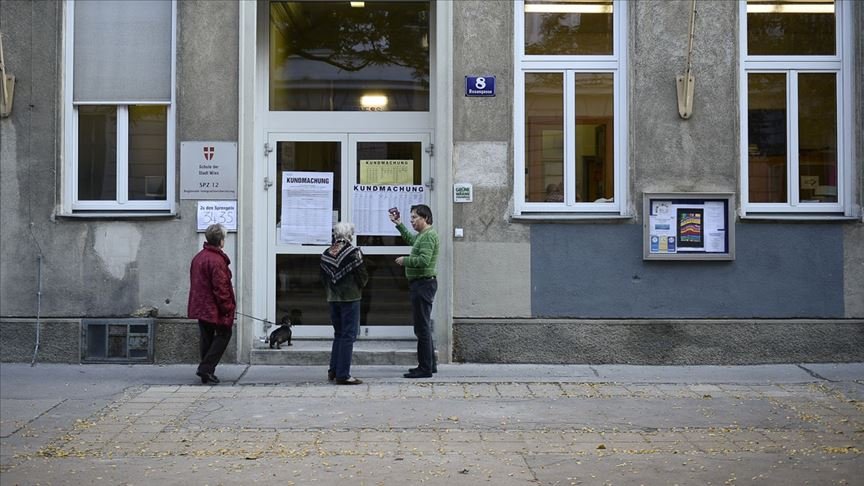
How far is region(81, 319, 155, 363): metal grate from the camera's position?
1117cm

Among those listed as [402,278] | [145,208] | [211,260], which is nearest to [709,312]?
[402,278]

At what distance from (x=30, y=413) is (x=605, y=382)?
549 cm

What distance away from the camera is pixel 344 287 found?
10000 mm

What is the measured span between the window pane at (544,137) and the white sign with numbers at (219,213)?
3.31 meters

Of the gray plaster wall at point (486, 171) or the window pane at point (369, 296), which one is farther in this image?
the window pane at point (369, 296)

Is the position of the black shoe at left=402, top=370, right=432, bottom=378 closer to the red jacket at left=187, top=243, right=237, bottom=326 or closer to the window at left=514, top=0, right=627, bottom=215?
the red jacket at left=187, top=243, right=237, bottom=326

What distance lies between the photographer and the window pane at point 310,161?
11852 millimetres

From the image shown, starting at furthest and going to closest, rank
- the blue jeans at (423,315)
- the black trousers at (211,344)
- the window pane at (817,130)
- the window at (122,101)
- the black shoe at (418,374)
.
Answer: the window pane at (817,130) → the window at (122,101) → the black shoe at (418,374) → the blue jeans at (423,315) → the black trousers at (211,344)

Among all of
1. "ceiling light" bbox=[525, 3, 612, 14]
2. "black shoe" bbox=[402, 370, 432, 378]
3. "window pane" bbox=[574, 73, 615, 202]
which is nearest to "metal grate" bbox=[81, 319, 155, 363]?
"black shoe" bbox=[402, 370, 432, 378]

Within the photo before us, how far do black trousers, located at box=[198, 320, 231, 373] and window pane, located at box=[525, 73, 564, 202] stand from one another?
12.2ft

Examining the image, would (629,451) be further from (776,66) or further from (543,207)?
(776,66)

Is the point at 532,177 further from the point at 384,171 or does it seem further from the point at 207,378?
the point at 207,378

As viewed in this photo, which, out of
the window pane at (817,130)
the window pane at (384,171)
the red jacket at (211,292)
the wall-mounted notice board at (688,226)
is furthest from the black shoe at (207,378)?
the window pane at (817,130)

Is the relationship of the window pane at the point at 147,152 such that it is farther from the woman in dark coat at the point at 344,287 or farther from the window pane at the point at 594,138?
the window pane at the point at 594,138
